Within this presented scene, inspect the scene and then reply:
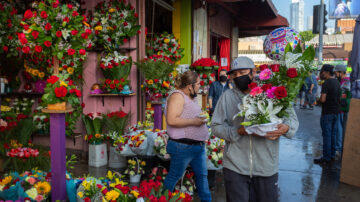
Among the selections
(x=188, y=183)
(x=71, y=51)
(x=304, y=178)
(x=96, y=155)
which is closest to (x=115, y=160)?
(x=96, y=155)

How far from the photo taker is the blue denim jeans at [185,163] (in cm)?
329

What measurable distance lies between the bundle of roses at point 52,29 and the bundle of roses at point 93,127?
7.67 ft

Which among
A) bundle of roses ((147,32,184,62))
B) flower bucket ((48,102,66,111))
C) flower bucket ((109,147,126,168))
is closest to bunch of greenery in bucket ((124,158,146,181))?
flower bucket ((109,147,126,168))

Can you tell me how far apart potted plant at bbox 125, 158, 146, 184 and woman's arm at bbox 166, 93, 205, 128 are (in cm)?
152

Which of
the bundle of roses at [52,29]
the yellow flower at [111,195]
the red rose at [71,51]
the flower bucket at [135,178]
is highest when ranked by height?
the bundle of roses at [52,29]

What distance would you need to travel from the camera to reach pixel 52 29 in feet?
10.3

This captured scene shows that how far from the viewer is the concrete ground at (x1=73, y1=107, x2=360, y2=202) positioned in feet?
14.1

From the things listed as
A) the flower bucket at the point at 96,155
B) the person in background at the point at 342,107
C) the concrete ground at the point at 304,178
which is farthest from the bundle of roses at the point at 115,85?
the person in background at the point at 342,107

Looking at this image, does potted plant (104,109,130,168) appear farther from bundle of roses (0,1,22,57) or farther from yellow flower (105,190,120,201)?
yellow flower (105,190,120,201)

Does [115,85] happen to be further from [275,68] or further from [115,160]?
[275,68]

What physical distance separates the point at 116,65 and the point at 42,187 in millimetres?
2675

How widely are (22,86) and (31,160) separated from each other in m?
2.38

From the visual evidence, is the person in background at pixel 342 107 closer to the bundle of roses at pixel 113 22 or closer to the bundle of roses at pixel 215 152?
the bundle of roses at pixel 215 152

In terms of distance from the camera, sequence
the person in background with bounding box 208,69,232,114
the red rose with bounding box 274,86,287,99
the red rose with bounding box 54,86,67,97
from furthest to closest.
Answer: the person in background with bounding box 208,69,232,114
the red rose with bounding box 54,86,67,97
the red rose with bounding box 274,86,287,99
